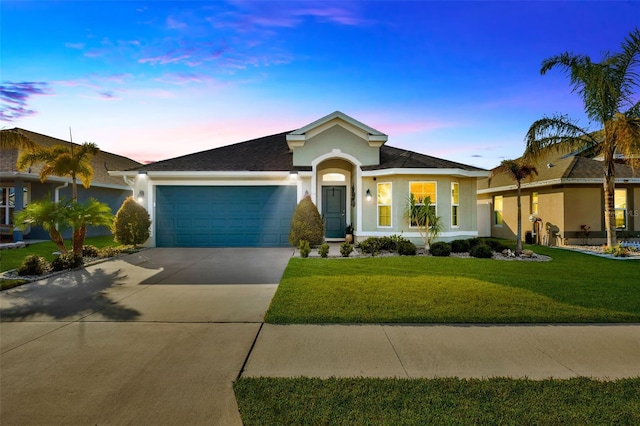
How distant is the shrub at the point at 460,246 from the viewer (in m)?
12.3

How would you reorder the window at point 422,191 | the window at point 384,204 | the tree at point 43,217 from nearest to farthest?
1. the tree at point 43,217
2. the window at point 422,191
3. the window at point 384,204

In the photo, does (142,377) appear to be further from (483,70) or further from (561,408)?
(483,70)

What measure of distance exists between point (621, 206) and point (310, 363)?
61.9ft

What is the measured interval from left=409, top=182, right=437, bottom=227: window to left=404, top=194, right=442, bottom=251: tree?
0.13 meters

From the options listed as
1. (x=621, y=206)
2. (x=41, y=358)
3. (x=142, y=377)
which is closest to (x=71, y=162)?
(x=41, y=358)

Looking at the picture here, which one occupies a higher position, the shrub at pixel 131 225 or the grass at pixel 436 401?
the shrub at pixel 131 225

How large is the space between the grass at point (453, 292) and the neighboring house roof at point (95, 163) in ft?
40.2

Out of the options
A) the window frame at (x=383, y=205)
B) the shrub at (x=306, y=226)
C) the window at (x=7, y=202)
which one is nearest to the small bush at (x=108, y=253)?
the shrub at (x=306, y=226)

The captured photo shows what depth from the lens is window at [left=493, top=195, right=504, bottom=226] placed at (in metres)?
19.2

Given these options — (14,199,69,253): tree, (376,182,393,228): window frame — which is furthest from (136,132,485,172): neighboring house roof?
(14,199,69,253): tree

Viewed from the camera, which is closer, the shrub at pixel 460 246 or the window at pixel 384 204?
the shrub at pixel 460 246

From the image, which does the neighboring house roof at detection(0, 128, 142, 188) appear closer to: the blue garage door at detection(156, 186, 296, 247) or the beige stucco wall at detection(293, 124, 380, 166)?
the blue garage door at detection(156, 186, 296, 247)

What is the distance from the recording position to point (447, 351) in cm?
386

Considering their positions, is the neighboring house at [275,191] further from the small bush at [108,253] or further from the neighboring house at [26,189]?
the neighboring house at [26,189]
